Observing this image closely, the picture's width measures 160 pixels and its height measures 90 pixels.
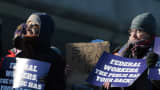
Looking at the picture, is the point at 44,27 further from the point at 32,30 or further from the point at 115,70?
the point at 115,70

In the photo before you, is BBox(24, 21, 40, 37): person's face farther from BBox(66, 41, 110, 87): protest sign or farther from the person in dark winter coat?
BBox(66, 41, 110, 87): protest sign

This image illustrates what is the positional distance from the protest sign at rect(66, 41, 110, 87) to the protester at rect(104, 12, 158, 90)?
2.00 feet

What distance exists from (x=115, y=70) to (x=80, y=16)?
6197 millimetres

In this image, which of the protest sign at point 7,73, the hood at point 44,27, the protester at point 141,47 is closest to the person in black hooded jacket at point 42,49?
the hood at point 44,27

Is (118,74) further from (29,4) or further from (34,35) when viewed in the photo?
(29,4)

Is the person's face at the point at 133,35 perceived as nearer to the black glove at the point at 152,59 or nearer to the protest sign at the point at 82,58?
the black glove at the point at 152,59

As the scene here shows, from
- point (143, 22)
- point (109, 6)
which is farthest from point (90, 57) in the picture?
point (109, 6)

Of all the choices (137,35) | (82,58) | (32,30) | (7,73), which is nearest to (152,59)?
(137,35)

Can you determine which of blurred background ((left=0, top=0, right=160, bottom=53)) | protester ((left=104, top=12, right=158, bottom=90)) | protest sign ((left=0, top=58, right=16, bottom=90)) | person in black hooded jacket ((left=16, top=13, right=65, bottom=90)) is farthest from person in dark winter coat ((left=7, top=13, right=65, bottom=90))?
blurred background ((left=0, top=0, right=160, bottom=53))

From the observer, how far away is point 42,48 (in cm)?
365

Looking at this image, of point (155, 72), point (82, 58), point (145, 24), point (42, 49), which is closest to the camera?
point (42, 49)

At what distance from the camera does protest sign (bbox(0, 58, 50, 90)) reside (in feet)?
11.5

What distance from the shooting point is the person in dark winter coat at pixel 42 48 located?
3574 mm

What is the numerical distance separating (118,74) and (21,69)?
87 cm
